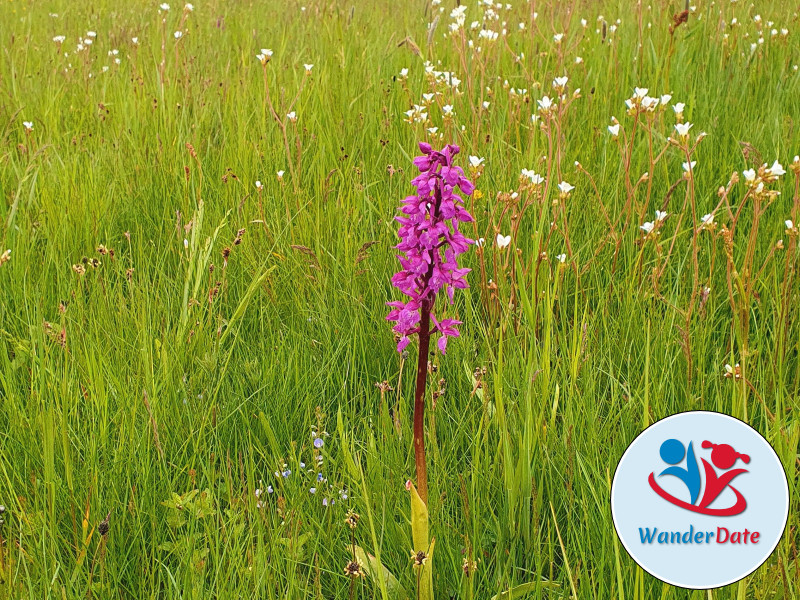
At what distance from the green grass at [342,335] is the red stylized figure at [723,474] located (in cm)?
13

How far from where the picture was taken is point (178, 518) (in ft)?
4.54

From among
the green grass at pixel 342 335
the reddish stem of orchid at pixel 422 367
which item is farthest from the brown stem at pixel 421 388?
the green grass at pixel 342 335

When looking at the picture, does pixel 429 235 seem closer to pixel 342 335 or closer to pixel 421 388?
pixel 421 388

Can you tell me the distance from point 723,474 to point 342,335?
1039 millimetres

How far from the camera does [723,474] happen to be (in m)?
1.18

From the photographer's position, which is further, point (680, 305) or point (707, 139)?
point (707, 139)

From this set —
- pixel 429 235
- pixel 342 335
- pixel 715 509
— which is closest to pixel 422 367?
pixel 429 235

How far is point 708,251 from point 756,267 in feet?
0.48

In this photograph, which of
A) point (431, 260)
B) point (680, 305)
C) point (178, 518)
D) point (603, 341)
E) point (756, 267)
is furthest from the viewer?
point (756, 267)

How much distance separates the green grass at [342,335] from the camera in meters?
1.36

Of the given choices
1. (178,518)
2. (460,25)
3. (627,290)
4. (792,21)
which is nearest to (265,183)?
(460,25)

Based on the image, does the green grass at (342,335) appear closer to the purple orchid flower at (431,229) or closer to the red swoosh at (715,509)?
the red swoosh at (715,509)

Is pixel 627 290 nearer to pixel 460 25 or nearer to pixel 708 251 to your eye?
pixel 708 251

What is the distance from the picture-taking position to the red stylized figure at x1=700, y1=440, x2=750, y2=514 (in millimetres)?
1171
